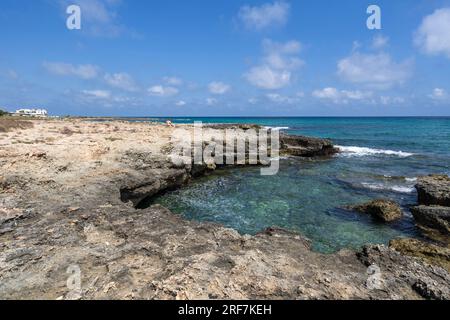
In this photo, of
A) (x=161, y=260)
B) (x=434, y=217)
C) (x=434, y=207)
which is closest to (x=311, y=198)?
(x=434, y=207)

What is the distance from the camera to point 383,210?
15.8m

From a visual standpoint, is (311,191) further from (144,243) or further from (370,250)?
(144,243)

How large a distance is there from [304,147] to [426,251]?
29589 mm

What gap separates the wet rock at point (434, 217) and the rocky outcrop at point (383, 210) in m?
0.95

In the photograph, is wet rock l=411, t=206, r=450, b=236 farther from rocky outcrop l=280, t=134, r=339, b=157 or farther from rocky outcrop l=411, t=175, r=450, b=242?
rocky outcrop l=280, t=134, r=339, b=157

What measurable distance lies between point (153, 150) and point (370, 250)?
55.3 feet

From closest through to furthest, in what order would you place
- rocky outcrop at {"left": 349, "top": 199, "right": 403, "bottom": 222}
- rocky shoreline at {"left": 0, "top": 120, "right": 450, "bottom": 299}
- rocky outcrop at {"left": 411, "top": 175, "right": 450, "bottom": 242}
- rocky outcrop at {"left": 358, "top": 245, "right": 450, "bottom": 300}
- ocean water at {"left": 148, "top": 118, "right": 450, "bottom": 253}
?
1. rocky shoreline at {"left": 0, "top": 120, "right": 450, "bottom": 299}
2. rocky outcrop at {"left": 358, "top": 245, "right": 450, "bottom": 300}
3. ocean water at {"left": 148, "top": 118, "right": 450, "bottom": 253}
4. rocky outcrop at {"left": 411, "top": 175, "right": 450, "bottom": 242}
5. rocky outcrop at {"left": 349, "top": 199, "right": 403, "bottom": 222}

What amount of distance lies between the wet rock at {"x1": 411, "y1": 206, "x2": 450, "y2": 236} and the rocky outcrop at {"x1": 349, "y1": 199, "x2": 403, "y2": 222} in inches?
37.4

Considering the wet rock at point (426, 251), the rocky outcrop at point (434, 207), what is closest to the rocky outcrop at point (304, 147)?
the rocky outcrop at point (434, 207)

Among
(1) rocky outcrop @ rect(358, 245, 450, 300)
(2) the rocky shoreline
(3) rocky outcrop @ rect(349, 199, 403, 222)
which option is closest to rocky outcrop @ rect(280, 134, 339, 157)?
(3) rocky outcrop @ rect(349, 199, 403, 222)

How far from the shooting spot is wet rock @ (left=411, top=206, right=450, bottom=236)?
1435cm

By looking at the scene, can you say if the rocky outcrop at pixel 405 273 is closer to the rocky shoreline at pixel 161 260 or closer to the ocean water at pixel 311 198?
the rocky shoreline at pixel 161 260

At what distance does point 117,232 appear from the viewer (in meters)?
8.50
